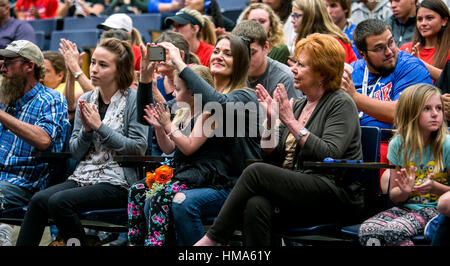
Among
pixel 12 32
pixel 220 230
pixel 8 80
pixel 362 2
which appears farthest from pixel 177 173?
pixel 12 32

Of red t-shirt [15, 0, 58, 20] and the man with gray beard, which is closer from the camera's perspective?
the man with gray beard

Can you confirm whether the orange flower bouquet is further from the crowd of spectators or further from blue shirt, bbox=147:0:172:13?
blue shirt, bbox=147:0:172:13

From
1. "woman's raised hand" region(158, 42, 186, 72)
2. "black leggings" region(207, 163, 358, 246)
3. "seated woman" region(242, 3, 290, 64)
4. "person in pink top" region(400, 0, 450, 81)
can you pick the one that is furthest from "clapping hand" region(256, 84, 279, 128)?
"seated woman" region(242, 3, 290, 64)

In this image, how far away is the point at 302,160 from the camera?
327 cm

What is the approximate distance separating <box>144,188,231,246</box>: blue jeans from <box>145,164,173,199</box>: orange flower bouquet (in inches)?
7.3

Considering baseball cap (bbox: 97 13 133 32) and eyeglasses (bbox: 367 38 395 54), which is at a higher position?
baseball cap (bbox: 97 13 133 32)

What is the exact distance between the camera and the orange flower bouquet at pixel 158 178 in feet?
11.5

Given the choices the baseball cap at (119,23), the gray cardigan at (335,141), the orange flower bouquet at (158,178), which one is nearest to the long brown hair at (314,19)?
the gray cardigan at (335,141)

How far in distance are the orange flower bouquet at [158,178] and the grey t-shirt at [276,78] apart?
116cm

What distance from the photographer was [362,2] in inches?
254

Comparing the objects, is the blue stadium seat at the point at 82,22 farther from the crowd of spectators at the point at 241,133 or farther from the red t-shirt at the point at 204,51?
the crowd of spectators at the point at 241,133

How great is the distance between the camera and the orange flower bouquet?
3.52 meters

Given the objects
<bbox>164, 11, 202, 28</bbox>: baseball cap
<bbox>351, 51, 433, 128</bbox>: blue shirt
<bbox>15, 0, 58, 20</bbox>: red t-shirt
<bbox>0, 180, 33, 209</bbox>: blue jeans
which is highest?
<bbox>15, 0, 58, 20</bbox>: red t-shirt
